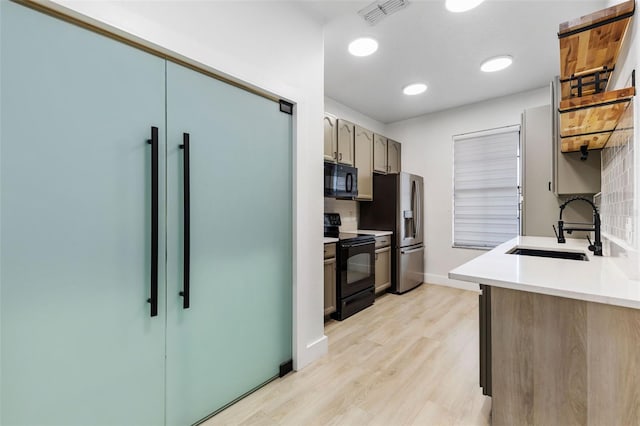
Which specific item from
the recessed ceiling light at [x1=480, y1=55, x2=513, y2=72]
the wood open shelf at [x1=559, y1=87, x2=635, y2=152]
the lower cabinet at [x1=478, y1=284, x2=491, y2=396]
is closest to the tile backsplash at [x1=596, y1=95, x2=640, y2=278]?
the wood open shelf at [x1=559, y1=87, x2=635, y2=152]

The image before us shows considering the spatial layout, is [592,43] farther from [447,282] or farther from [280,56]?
[447,282]

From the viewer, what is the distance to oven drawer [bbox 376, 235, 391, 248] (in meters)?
3.71

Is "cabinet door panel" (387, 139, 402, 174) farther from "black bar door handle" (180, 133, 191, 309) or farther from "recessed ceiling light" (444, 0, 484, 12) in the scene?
"black bar door handle" (180, 133, 191, 309)

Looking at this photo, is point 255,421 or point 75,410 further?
point 255,421

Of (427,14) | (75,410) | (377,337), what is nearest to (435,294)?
(377,337)

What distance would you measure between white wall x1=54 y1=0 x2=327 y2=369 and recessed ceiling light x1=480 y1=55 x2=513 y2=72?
1.88m

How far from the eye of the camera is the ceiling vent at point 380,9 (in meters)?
2.10

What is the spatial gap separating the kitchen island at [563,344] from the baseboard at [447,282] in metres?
2.95

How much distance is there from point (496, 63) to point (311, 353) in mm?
3382

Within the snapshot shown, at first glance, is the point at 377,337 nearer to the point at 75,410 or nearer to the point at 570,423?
the point at 570,423

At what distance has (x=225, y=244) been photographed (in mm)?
1652

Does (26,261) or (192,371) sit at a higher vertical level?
(26,261)

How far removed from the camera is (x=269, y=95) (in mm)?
1902

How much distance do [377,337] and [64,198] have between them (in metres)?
2.49
